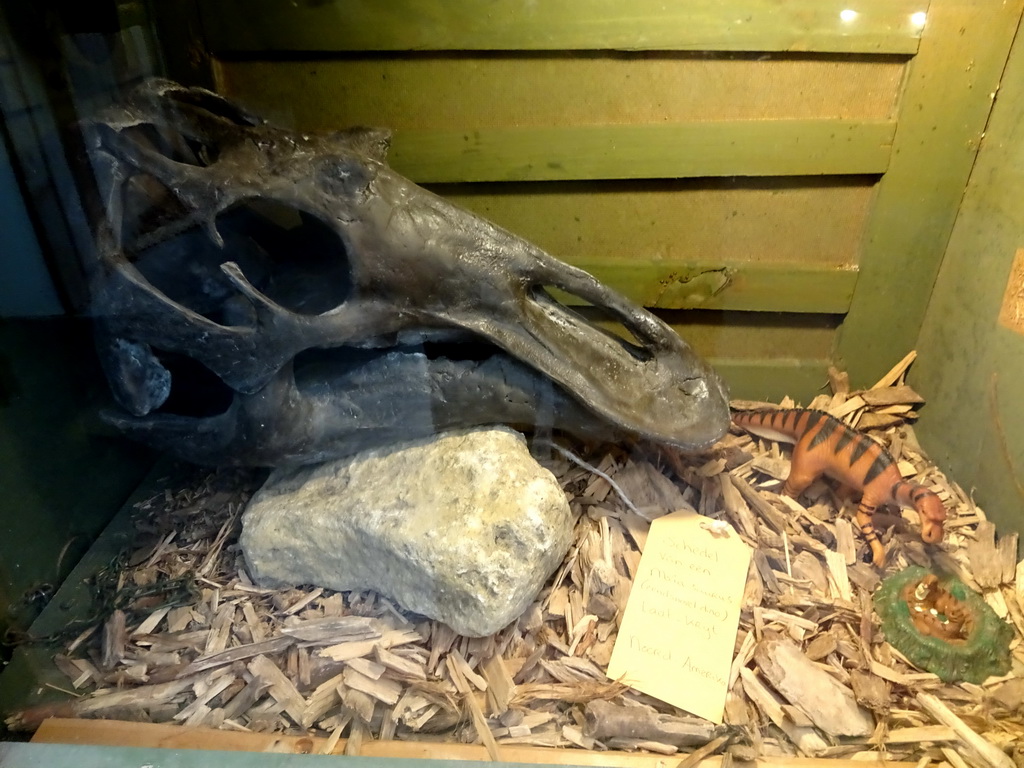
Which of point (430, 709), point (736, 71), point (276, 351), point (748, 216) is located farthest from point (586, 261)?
point (430, 709)

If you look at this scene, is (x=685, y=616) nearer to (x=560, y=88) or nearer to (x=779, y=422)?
(x=779, y=422)

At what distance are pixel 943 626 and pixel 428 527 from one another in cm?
108

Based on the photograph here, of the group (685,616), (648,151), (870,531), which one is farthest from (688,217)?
(685,616)

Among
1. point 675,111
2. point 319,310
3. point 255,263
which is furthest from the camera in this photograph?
point 675,111

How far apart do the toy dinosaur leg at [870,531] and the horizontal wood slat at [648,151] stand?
0.81m

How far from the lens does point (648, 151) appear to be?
176 cm

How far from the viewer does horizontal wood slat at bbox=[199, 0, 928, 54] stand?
5.19ft

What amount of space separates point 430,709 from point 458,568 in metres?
0.27

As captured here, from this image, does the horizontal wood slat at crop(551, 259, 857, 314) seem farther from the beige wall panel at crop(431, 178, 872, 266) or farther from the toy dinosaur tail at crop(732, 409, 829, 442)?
the toy dinosaur tail at crop(732, 409, 829, 442)

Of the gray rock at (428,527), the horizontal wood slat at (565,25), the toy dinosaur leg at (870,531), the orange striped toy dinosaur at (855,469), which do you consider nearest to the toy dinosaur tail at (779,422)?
the orange striped toy dinosaur at (855,469)

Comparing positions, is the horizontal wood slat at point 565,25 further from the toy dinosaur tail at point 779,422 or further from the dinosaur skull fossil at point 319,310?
the toy dinosaur tail at point 779,422

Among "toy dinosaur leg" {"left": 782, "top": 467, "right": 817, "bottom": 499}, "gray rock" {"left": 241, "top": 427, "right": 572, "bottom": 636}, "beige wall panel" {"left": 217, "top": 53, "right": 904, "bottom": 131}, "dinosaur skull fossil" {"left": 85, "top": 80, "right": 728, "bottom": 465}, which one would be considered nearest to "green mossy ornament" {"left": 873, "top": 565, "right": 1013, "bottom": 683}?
"toy dinosaur leg" {"left": 782, "top": 467, "right": 817, "bottom": 499}

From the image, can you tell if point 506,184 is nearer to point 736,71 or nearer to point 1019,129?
point 736,71

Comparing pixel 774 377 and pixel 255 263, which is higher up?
pixel 255 263
